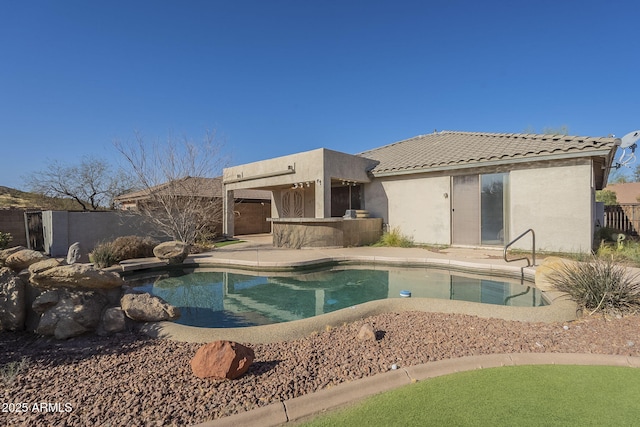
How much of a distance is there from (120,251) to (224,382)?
9552mm

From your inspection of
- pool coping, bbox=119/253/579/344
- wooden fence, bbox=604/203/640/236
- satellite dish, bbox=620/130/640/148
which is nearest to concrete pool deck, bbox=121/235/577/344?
pool coping, bbox=119/253/579/344

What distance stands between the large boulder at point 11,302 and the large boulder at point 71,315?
0.34 m

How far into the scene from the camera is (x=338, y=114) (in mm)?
20188

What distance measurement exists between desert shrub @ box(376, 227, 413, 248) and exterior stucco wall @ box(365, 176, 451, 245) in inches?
8.1

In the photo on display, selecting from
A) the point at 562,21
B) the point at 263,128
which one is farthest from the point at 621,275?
the point at 263,128

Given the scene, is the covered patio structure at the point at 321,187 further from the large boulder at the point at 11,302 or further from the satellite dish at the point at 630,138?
the satellite dish at the point at 630,138

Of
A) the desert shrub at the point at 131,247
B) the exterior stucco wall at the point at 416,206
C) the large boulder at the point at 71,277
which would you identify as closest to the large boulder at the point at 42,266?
the large boulder at the point at 71,277

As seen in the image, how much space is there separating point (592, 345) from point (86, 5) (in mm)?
14512

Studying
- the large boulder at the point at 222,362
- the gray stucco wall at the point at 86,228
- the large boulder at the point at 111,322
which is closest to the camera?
the large boulder at the point at 222,362

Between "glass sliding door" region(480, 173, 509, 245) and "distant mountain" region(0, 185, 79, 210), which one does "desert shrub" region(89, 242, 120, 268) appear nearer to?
"glass sliding door" region(480, 173, 509, 245)

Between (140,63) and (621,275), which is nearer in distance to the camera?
(621,275)

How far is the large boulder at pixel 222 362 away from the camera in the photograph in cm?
298

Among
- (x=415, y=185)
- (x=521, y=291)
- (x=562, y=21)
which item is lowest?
(x=521, y=291)

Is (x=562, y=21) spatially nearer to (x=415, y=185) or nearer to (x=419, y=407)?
(x=415, y=185)
